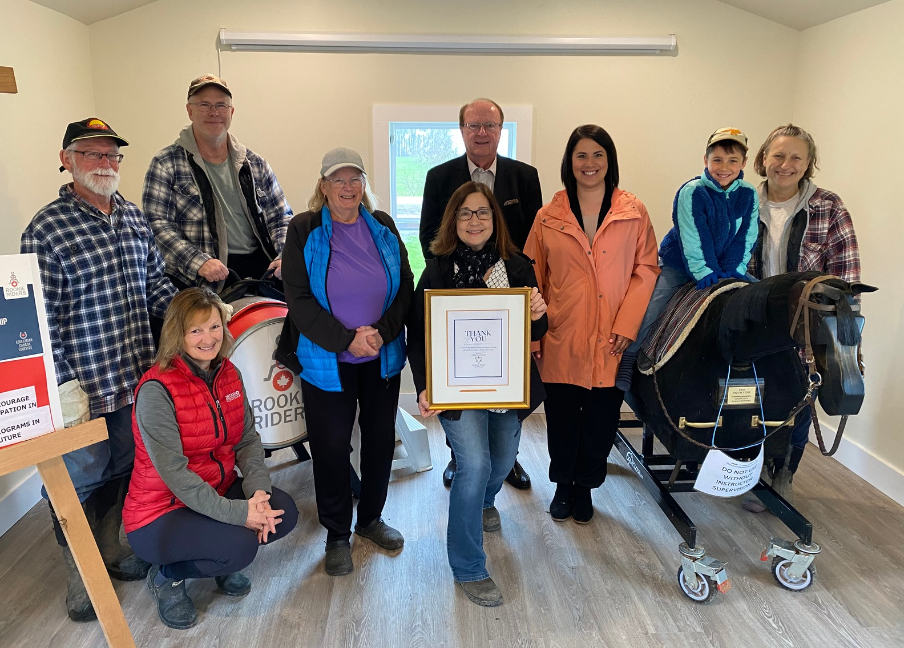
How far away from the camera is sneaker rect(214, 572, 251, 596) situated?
7.46 ft

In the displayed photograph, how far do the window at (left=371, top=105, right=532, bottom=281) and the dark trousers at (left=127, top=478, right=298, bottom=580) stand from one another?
2.42 meters

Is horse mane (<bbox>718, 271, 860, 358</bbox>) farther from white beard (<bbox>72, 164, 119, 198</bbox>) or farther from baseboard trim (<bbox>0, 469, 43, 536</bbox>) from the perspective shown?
baseboard trim (<bbox>0, 469, 43, 536</bbox>)

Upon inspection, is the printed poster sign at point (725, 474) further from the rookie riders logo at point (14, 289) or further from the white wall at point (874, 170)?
the rookie riders logo at point (14, 289)

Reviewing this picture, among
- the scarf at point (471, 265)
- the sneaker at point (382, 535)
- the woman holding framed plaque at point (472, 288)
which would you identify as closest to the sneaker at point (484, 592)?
the woman holding framed plaque at point (472, 288)

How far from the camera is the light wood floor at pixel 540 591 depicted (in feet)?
6.75

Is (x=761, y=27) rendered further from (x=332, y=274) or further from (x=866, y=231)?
(x=332, y=274)

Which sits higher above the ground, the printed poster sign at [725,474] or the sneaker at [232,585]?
the printed poster sign at [725,474]

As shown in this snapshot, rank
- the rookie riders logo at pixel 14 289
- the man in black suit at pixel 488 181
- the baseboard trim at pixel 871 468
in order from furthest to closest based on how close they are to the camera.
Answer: the baseboard trim at pixel 871 468 < the man in black suit at pixel 488 181 < the rookie riders logo at pixel 14 289

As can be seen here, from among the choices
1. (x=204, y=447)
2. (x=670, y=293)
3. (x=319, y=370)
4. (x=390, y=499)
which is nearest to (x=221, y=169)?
(x=319, y=370)

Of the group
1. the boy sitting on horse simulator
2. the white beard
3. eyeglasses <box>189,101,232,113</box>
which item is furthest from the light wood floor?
eyeglasses <box>189,101,232,113</box>

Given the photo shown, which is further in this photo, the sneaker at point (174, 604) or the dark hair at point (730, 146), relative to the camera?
the dark hair at point (730, 146)

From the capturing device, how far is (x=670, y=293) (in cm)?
249

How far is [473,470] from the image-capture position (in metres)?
2.08

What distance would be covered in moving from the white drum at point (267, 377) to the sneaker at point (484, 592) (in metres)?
0.90
